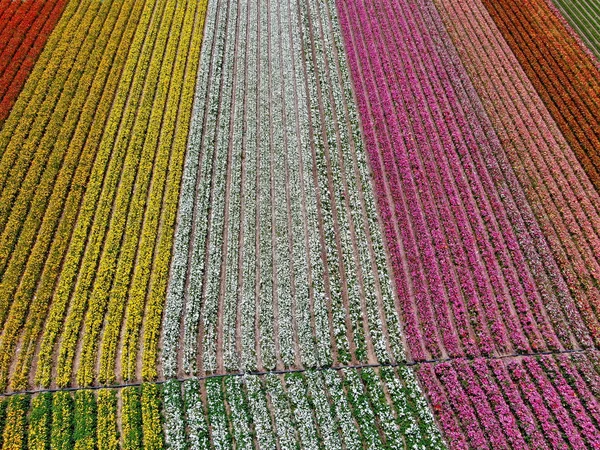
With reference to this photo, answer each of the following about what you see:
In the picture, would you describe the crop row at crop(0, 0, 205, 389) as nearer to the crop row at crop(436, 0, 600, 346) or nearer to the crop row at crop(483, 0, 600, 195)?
the crop row at crop(436, 0, 600, 346)

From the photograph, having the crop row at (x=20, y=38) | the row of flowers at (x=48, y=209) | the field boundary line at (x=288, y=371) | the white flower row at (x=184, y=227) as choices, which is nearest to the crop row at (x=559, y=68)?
the field boundary line at (x=288, y=371)

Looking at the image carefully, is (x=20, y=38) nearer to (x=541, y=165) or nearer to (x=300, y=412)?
(x=300, y=412)

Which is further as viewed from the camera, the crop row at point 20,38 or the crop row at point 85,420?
the crop row at point 20,38

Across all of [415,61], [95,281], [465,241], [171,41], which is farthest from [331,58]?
[95,281]

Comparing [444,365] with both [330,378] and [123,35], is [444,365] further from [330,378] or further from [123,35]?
[123,35]

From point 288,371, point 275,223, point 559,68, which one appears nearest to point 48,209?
point 275,223

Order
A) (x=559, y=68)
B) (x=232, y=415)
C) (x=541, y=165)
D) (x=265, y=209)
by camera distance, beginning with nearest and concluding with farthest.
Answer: (x=232, y=415) → (x=265, y=209) → (x=541, y=165) → (x=559, y=68)

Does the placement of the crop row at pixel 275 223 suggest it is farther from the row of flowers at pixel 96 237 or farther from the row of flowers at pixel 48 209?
the row of flowers at pixel 48 209
